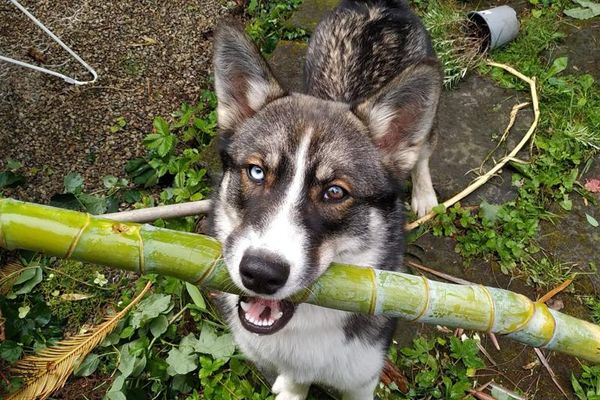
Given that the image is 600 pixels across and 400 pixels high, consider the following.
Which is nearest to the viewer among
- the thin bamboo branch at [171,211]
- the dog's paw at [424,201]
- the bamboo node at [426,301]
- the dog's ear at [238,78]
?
the bamboo node at [426,301]

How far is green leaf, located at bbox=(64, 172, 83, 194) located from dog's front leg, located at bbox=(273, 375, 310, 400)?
194 centimetres

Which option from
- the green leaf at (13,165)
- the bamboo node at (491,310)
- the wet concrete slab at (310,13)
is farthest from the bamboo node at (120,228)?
the wet concrete slab at (310,13)

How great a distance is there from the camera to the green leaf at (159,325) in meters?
3.54

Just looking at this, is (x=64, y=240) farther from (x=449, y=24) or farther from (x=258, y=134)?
(x=449, y=24)

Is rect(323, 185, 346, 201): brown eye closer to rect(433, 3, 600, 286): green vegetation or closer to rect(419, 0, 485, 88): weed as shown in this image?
rect(433, 3, 600, 286): green vegetation

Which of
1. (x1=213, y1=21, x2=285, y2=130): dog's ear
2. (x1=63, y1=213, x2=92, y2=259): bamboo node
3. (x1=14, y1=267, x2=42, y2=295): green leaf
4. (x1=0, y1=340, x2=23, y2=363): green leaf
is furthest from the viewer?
(x1=14, y1=267, x2=42, y2=295): green leaf

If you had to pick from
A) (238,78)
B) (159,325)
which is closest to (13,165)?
(159,325)

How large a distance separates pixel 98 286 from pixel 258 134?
1875 mm

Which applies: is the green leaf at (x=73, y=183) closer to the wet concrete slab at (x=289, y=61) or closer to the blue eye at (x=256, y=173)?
the blue eye at (x=256, y=173)

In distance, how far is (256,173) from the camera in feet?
8.25

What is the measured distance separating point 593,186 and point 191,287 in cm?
324

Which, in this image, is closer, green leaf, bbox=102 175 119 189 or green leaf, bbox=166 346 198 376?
green leaf, bbox=166 346 198 376

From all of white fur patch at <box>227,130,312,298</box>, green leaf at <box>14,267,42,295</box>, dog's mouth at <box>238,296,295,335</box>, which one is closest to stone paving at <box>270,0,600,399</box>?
dog's mouth at <box>238,296,295,335</box>

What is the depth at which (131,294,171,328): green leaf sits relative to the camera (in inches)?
138
